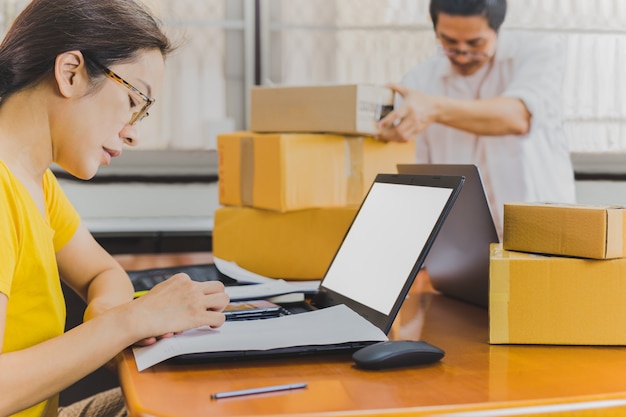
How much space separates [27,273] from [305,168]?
0.76m

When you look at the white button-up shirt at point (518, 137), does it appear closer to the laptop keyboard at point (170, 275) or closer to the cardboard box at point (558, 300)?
the laptop keyboard at point (170, 275)

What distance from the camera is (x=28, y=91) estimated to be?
105cm

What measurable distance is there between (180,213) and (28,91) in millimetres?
1711

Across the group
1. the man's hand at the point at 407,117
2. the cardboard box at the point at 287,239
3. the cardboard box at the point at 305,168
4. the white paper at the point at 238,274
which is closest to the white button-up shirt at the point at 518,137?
the man's hand at the point at 407,117

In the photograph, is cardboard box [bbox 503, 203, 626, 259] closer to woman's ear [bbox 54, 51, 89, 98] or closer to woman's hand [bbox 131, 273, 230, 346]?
woman's hand [bbox 131, 273, 230, 346]

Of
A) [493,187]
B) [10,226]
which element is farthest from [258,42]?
[10,226]

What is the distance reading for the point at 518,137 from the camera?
238cm

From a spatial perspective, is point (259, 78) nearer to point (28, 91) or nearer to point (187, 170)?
point (187, 170)

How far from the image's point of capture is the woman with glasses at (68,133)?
0.95 metres

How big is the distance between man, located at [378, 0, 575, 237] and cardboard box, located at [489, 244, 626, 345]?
46.2 inches

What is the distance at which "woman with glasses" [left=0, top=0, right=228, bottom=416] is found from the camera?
0.95 meters

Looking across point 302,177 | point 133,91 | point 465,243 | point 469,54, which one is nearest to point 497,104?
point 469,54

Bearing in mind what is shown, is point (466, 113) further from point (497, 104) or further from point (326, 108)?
point (326, 108)

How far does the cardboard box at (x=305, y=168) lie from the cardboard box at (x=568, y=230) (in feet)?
2.20
